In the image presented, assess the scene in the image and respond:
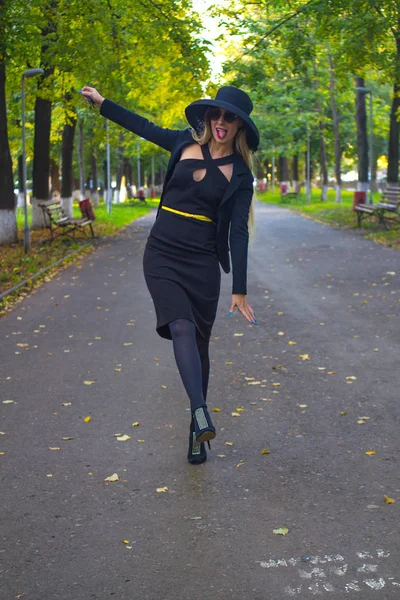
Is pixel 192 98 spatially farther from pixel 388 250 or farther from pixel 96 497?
pixel 96 497

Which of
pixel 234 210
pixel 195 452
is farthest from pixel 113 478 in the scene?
pixel 234 210

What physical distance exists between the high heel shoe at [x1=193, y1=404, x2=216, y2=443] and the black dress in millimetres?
535

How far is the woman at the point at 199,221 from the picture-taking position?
5.39 m

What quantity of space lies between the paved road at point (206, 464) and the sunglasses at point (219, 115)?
1.89 metres

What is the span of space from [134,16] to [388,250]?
7.62 metres

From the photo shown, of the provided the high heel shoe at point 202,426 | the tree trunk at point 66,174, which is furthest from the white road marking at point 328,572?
the tree trunk at point 66,174

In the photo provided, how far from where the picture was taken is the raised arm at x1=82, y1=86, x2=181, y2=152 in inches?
221

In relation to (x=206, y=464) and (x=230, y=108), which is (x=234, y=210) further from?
(x=206, y=464)

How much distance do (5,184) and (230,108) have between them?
16.8m

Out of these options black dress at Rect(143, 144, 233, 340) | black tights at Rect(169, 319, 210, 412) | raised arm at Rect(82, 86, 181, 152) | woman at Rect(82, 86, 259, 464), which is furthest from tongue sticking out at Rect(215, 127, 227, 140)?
black tights at Rect(169, 319, 210, 412)

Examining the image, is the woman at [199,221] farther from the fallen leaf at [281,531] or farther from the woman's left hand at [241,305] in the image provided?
the fallen leaf at [281,531]

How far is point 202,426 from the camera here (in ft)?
16.7

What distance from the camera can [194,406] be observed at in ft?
17.2

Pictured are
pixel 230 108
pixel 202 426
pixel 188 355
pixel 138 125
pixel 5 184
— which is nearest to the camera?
pixel 202 426
